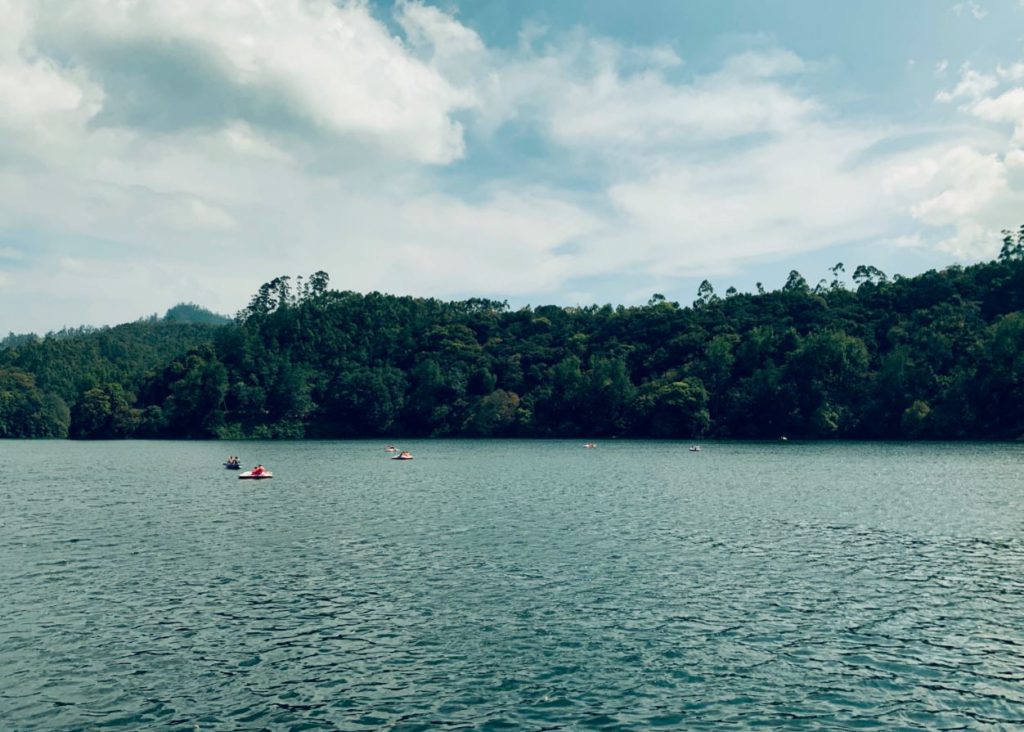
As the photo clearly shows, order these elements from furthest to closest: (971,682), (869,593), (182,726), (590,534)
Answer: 1. (590,534)
2. (869,593)
3. (971,682)
4. (182,726)

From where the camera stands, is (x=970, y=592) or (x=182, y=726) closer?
(x=182, y=726)

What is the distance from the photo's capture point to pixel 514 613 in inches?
1361

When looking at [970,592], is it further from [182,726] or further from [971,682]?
[182,726]

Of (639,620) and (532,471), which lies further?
(532,471)

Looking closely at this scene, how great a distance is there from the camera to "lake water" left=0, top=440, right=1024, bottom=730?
24.7m

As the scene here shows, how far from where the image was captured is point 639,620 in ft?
110

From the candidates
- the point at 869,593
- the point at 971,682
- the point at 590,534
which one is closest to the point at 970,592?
the point at 869,593

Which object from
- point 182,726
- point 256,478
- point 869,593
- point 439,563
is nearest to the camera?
point 182,726

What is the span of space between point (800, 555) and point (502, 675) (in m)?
27.0

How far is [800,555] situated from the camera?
47.5 metres

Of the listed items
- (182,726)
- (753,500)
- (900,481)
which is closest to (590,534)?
(753,500)

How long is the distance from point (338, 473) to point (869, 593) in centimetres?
8382

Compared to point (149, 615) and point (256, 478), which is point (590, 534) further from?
point (256, 478)

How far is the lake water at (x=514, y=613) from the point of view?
24656 mm
